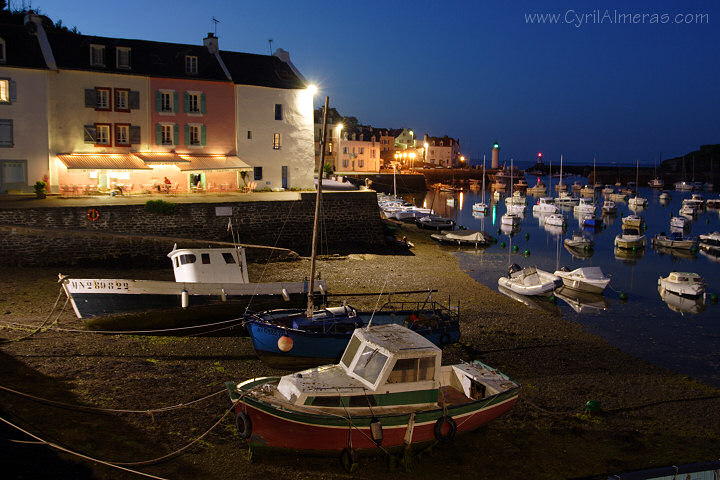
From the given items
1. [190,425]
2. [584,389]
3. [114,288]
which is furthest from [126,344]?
[584,389]

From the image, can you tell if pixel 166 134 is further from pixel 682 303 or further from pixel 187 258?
pixel 682 303

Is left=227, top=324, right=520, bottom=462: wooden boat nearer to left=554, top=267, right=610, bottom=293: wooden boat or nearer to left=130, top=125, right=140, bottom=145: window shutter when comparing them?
left=554, top=267, right=610, bottom=293: wooden boat

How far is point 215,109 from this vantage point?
42656mm

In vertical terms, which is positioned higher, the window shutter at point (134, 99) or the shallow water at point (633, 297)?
the window shutter at point (134, 99)

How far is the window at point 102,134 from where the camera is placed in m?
38.8

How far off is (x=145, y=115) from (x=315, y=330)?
2840 cm

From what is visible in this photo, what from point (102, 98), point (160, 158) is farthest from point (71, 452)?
point (102, 98)

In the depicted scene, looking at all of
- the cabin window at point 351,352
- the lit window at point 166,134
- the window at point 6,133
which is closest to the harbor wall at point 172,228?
the window at point 6,133

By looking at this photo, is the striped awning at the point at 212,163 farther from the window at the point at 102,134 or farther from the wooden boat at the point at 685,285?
the wooden boat at the point at 685,285

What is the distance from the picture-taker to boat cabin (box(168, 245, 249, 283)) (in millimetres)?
22406

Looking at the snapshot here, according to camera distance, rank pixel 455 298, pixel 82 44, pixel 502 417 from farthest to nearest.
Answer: pixel 82 44 < pixel 455 298 < pixel 502 417

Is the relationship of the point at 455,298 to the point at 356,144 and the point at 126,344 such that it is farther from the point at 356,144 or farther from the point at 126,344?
the point at 356,144

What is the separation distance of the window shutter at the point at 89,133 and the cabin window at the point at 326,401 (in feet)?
107

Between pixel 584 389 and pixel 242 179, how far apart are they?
31430 millimetres
